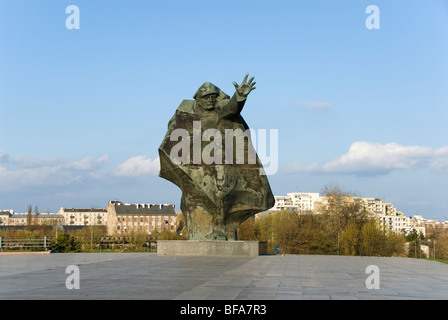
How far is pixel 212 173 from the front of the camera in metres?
20.5

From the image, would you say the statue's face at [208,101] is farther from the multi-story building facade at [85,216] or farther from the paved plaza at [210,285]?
the multi-story building facade at [85,216]

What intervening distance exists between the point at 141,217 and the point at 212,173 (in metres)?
121

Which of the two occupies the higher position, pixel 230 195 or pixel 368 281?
pixel 230 195

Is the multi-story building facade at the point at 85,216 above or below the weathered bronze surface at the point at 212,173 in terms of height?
below

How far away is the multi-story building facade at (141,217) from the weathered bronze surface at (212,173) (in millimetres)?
114031

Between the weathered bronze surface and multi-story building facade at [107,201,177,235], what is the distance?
374 feet

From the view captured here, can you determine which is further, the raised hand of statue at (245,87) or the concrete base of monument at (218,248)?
the concrete base of monument at (218,248)

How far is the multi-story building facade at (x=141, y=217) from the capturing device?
5369 inches

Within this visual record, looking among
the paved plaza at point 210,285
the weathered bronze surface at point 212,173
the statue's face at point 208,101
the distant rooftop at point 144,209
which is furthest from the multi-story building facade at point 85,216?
the paved plaza at point 210,285

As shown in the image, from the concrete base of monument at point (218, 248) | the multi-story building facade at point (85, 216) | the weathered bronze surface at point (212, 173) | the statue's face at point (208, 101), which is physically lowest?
the multi-story building facade at point (85, 216)
